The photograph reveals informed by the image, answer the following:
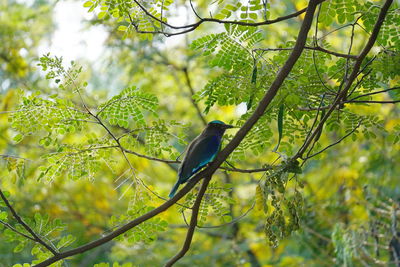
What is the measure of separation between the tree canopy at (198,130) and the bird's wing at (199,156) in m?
0.10

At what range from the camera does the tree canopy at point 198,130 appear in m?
3.04

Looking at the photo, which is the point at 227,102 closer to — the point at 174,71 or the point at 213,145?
the point at 213,145

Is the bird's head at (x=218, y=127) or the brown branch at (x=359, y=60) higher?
the bird's head at (x=218, y=127)

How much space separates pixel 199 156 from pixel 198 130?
496cm

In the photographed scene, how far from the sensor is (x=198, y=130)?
845 centimetres

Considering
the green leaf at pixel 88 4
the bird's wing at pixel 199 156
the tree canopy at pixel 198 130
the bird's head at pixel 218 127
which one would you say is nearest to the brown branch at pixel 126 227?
the tree canopy at pixel 198 130

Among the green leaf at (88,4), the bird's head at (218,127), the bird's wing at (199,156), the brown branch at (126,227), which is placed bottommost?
the brown branch at (126,227)

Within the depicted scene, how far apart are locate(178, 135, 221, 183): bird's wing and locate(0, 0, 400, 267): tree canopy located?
96mm

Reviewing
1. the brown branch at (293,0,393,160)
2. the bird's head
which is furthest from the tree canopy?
the bird's head

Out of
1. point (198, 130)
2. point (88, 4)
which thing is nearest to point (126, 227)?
point (88, 4)

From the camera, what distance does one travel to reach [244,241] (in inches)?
319

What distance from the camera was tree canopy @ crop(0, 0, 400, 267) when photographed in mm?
3037

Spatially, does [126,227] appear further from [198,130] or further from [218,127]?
[198,130]

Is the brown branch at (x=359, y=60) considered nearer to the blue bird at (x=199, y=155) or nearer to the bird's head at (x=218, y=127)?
the blue bird at (x=199, y=155)
